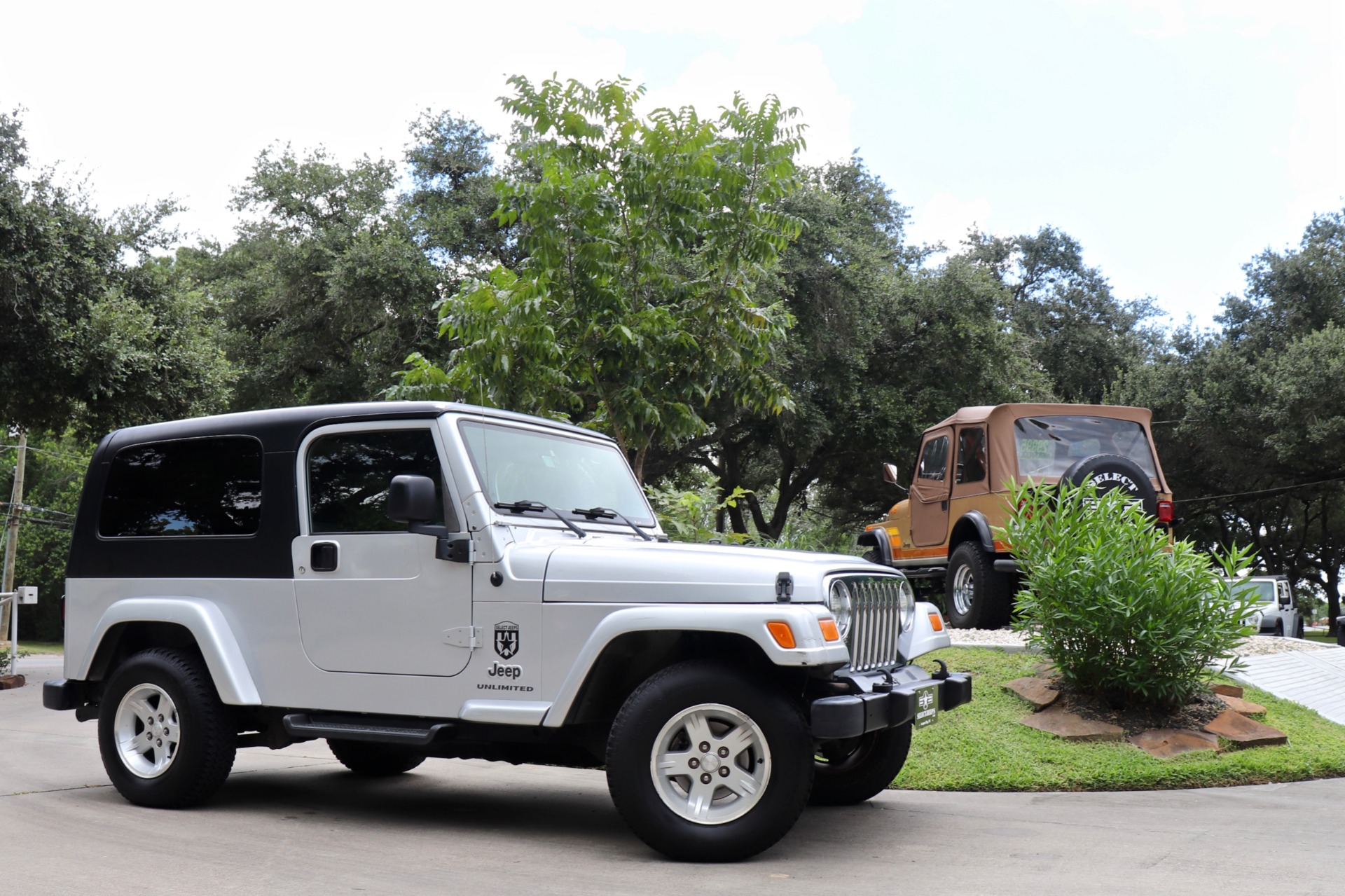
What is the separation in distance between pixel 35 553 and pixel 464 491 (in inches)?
2227

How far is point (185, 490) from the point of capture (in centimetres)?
679

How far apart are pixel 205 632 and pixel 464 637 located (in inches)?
64.3

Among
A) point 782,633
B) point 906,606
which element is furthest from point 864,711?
point 906,606

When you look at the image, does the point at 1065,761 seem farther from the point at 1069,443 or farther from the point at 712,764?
the point at 1069,443

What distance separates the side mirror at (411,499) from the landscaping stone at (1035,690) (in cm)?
520

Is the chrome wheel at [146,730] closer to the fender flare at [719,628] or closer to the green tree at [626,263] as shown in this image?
the fender flare at [719,628]

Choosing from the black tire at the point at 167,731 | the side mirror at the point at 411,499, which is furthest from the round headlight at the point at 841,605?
the black tire at the point at 167,731

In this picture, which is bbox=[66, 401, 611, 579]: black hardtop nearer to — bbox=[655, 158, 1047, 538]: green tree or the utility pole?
bbox=[655, 158, 1047, 538]: green tree

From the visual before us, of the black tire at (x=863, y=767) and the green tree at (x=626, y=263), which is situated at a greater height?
the green tree at (x=626, y=263)

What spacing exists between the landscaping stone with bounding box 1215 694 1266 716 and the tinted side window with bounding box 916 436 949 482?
5.09 m

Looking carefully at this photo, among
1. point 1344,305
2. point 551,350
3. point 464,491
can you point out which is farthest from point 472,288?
point 1344,305

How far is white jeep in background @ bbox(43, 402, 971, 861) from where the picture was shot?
521 centimetres

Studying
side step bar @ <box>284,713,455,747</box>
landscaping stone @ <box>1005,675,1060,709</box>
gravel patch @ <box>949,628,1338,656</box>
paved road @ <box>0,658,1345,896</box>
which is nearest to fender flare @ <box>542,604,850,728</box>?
side step bar @ <box>284,713,455,747</box>

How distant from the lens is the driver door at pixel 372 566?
19.2 feet
